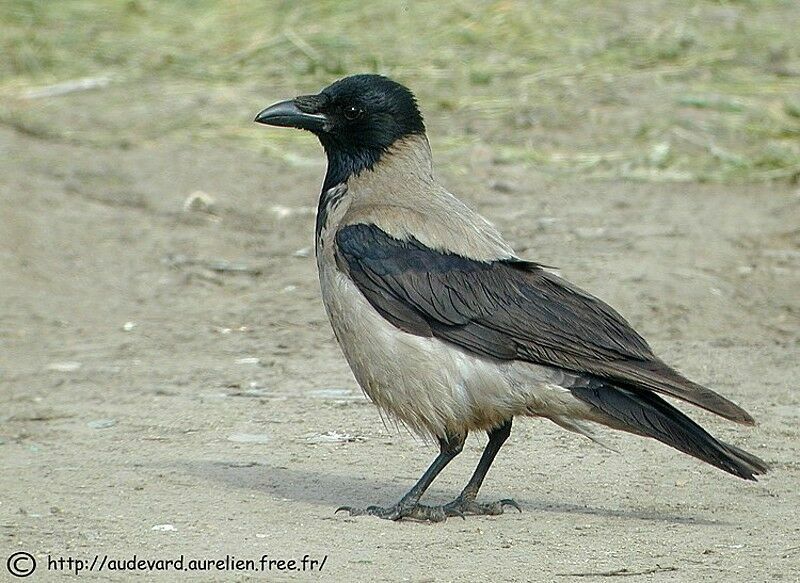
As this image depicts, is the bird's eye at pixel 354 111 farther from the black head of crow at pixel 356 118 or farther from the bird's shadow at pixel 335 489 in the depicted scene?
the bird's shadow at pixel 335 489

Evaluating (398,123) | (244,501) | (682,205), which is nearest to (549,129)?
(682,205)


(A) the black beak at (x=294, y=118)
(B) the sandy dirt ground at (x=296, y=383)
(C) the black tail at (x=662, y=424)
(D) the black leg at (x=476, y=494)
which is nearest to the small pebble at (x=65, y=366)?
(B) the sandy dirt ground at (x=296, y=383)

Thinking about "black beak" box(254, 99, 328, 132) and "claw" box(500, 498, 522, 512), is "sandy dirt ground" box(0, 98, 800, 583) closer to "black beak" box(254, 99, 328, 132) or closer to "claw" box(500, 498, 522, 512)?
"claw" box(500, 498, 522, 512)

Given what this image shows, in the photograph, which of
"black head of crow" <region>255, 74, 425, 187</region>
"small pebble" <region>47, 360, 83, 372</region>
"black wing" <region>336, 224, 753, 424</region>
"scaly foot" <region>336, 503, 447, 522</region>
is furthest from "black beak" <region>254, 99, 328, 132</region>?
A: "small pebble" <region>47, 360, 83, 372</region>

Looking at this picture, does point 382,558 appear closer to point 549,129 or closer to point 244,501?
point 244,501

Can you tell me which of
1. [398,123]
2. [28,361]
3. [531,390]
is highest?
[398,123]

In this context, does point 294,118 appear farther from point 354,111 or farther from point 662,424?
point 662,424

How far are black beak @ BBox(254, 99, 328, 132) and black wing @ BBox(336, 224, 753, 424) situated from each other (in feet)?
1.98

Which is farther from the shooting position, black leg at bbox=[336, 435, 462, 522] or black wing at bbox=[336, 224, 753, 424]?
black leg at bbox=[336, 435, 462, 522]

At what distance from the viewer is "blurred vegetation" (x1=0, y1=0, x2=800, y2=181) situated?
12.4 meters

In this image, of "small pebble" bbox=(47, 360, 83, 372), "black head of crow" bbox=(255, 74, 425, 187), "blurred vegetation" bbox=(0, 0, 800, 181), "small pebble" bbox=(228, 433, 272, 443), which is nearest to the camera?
"black head of crow" bbox=(255, 74, 425, 187)

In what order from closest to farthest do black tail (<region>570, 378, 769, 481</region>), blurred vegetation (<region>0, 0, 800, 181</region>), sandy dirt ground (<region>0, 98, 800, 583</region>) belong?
sandy dirt ground (<region>0, 98, 800, 583</region>) → black tail (<region>570, 378, 769, 481</region>) → blurred vegetation (<region>0, 0, 800, 181</region>)

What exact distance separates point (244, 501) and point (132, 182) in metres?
5.99

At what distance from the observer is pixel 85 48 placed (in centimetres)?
1487
